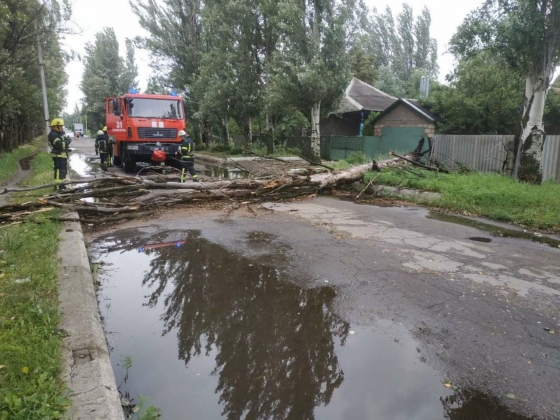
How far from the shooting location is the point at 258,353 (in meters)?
3.43

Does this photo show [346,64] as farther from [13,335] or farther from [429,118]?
[13,335]

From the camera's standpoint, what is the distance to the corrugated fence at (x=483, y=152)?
1130 cm

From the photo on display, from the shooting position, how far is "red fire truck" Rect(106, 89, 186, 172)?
49.2ft

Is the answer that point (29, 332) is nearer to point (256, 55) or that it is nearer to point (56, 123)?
point (56, 123)

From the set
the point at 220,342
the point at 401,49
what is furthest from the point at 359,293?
the point at 401,49

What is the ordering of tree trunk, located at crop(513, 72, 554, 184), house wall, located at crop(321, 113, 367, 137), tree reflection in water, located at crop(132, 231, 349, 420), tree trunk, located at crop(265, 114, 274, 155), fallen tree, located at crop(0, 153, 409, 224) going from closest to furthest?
tree reflection in water, located at crop(132, 231, 349, 420) → fallen tree, located at crop(0, 153, 409, 224) → tree trunk, located at crop(513, 72, 554, 184) → tree trunk, located at crop(265, 114, 274, 155) → house wall, located at crop(321, 113, 367, 137)

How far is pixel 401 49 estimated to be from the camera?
53.8 metres

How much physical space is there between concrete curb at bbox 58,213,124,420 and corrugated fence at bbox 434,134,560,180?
12.1 metres

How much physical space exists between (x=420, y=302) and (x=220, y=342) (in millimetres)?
2238

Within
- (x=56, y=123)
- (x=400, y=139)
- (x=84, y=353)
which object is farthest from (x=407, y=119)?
(x=84, y=353)

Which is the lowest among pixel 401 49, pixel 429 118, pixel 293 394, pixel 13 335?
pixel 293 394

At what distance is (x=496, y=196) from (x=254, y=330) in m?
7.73

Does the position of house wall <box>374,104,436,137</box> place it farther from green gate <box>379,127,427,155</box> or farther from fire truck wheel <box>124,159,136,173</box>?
fire truck wheel <box>124,159,136,173</box>

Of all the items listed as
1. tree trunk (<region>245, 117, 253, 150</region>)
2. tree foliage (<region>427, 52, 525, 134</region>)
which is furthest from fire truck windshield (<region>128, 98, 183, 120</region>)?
tree foliage (<region>427, 52, 525, 134</region>)
